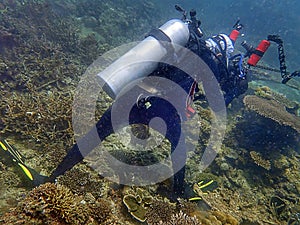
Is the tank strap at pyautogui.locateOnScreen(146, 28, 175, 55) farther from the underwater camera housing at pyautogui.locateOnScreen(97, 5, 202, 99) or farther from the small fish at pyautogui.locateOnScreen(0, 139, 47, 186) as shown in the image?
the small fish at pyautogui.locateOnScreen(0, 139, 47, 186)

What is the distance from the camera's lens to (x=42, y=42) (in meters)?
→ 8.77

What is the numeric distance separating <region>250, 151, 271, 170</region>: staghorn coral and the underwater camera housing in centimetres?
480

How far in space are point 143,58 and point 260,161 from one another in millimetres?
5552

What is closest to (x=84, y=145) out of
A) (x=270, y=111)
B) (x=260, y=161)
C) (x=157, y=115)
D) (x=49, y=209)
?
(x=49, y=209)

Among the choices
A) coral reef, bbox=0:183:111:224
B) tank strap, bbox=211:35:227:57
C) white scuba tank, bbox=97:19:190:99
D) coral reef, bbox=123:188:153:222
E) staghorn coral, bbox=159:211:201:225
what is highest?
tank strap, bbox=211:35:227:57

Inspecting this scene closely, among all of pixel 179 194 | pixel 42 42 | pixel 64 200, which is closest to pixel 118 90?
pixel 64 200

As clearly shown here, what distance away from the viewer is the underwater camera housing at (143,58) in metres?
3.30

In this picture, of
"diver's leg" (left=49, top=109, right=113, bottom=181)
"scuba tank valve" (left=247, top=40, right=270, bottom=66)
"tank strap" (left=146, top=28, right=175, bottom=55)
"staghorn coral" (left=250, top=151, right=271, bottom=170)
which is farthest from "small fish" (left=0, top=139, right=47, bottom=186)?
Result: "staghorn coral" (left=250, top=151, right=271, bottom=170)

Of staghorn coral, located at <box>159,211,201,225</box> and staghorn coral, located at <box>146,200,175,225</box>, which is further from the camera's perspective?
staghorn coral, located at <box>146,200,175,225</box>

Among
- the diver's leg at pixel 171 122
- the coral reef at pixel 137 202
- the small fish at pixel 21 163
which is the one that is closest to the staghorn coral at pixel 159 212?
the coral reef at pixel 137 202

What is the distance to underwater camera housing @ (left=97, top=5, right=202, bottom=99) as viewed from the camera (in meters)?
3.30

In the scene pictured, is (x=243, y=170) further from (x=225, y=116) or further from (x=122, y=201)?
(x=122, y=201)

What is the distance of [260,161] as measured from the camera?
723 centimetres

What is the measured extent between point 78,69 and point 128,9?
38.0 feet
